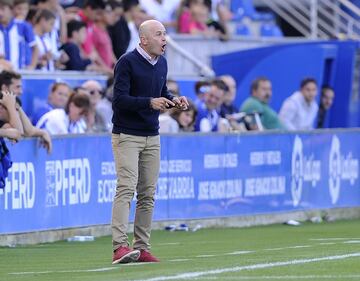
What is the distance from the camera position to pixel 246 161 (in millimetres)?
19141

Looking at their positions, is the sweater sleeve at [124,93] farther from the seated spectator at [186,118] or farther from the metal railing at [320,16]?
the metal railing at [320,16]

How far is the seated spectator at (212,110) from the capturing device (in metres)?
19.8

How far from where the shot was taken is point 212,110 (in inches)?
790

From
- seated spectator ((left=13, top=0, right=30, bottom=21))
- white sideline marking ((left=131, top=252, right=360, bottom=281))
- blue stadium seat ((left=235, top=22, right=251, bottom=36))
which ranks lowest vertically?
white sideline marking ((left=131, top=252, right=360, bottom=281))

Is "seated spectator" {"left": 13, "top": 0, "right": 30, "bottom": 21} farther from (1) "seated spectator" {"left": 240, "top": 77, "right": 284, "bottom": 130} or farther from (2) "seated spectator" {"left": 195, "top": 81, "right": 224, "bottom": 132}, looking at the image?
(1) "seated spectator" {"left": 240, "top": 77, "right": 284, "bottom": 130}

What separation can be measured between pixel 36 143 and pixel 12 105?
0.88m

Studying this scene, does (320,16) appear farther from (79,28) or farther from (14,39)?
(14,39)

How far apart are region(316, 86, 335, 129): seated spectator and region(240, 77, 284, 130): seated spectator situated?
121 inches

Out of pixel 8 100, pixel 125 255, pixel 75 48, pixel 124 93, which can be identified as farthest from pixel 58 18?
pixel 125 255

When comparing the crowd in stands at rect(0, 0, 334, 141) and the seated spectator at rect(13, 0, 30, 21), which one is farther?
the seated spectator at rect(13, 0, 30, 21)

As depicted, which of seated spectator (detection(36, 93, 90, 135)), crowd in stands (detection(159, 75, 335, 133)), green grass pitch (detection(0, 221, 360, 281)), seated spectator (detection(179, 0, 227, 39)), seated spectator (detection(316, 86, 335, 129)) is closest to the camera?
green grass pitch (detection(0, 221, 360, 281))

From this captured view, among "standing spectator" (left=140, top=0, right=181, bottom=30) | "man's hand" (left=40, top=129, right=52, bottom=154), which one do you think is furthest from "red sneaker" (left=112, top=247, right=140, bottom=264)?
"standing spectator" (left=140, top=0, right=181, bottom=30)

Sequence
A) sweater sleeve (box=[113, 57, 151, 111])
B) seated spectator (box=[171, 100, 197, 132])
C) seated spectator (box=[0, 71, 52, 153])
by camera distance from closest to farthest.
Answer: sweater sleeve (box=[113, 57, 151, 111]), seated spectator (box=[0, 71, 52, 153]), seated spectator (box=[171, 100, 197, 132])

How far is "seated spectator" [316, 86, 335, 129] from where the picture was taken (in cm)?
2434
